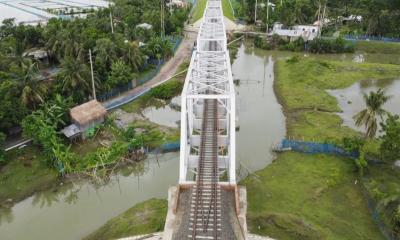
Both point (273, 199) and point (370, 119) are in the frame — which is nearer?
point (273, 199)

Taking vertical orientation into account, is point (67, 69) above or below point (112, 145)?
above

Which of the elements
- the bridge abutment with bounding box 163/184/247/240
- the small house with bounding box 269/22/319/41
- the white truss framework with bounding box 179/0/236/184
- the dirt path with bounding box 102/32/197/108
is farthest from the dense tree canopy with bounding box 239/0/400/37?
the bridge abutment with bounding box 163/184/247/240

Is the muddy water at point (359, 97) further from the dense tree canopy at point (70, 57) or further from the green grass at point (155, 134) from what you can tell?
the dense tree canopy at point (70, 57)

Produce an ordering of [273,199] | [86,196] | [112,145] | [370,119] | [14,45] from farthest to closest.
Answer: [14,45] < [112,145] < [370,119] < [86,196] < [273,199]

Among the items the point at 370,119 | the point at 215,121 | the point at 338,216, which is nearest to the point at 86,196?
the point at 215,121

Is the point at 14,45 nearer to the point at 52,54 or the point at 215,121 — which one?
the point at 52,54

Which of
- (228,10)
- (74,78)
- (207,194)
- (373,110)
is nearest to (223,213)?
(207,194)

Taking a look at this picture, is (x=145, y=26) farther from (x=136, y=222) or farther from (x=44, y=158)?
(x=136, y=222)

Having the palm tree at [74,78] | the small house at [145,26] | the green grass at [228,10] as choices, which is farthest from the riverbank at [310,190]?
the green grass at [228,10]
